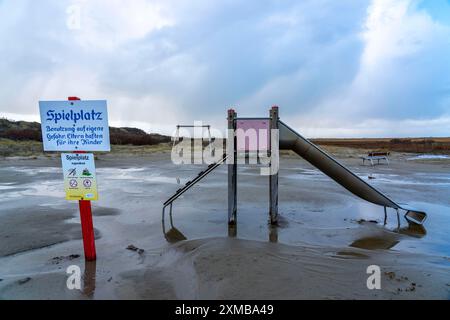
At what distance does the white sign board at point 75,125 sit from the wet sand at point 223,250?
191 cm

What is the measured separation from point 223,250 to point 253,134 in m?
3.03

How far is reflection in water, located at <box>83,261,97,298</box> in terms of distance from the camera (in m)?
3.95

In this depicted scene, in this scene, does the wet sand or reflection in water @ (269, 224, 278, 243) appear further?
reflection in water @ (269, 224, 278, 243)

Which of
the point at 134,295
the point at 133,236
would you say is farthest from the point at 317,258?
the point at 133,236

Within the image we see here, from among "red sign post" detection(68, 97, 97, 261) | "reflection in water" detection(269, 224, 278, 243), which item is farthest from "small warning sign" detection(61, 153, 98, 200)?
"reflection in water" detection(269, 224, 278, 243)

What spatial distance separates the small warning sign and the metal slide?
4.45 m

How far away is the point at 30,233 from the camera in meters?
6.61

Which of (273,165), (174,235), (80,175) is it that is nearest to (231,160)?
(273,165)

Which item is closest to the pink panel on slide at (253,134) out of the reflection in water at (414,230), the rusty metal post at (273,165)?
the rusty metal post at (273,165)

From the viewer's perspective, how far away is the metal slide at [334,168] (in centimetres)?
746

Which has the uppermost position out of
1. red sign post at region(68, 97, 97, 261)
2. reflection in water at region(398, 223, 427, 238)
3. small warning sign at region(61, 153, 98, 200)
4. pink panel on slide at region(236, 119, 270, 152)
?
pink panel on slide at region(236, 119, 270, 152)

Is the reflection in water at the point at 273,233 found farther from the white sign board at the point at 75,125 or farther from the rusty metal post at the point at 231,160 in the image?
the white sign board at the point at 75,125

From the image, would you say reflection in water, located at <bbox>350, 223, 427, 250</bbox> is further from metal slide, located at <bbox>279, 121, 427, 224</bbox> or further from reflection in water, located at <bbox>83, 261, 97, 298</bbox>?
reflection in water, located at <bbox>83, 261, 97, 298</bbox>
